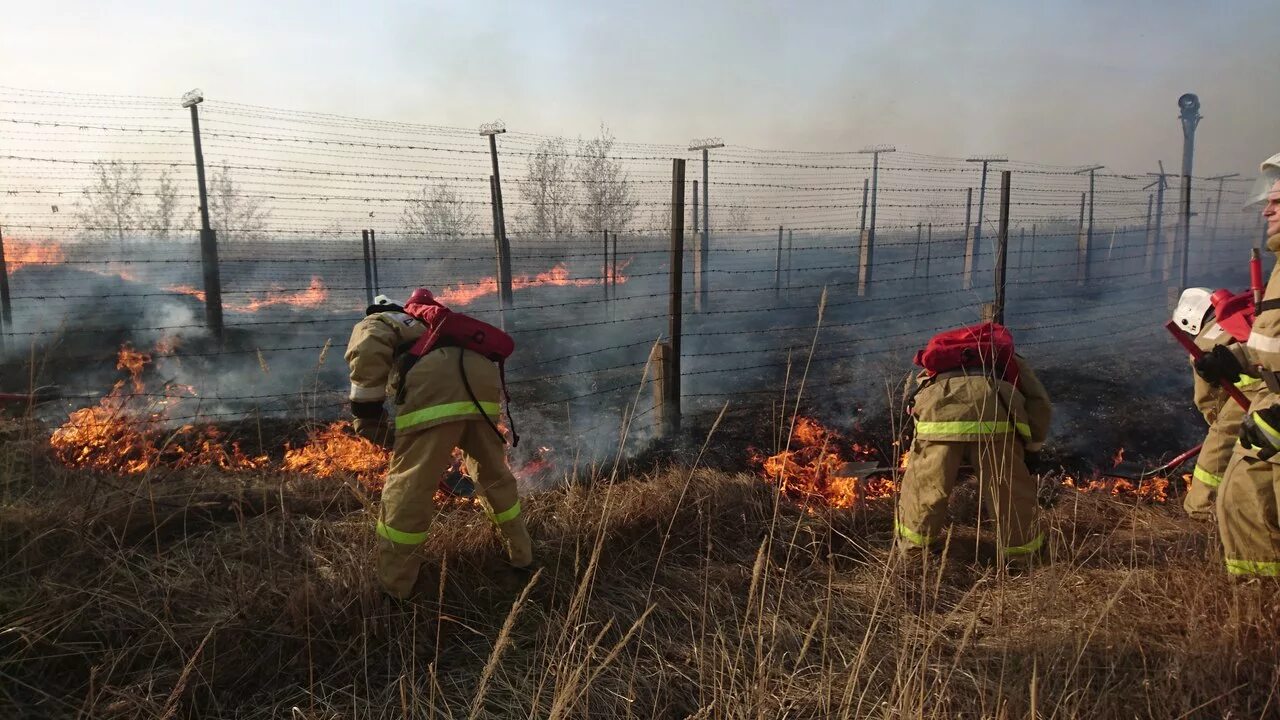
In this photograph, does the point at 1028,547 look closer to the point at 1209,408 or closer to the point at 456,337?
the point at 1209,408

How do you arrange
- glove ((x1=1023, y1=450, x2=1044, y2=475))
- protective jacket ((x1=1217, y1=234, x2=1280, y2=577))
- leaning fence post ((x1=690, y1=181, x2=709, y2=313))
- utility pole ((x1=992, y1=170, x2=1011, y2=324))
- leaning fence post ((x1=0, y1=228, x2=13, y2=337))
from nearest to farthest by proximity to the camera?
protective jacket ((x1=1217, y1=234, x2=1280, y2=577))
glove ((x1=1023, y1=450, x2=1044, y2=475))
utility pole ((x1=992, y1=170, x2=1011, y2=324))
leaning fence post ((x1=0, y1=228, x2=13, y2=337))
leaning fence post ((x1=690, y1=181, x2=709, y2=313))

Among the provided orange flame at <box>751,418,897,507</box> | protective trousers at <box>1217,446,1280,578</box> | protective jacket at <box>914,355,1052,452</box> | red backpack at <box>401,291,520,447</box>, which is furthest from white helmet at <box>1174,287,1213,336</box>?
red backpack at <box>401,291,520,447</box>

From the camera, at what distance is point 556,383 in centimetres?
754

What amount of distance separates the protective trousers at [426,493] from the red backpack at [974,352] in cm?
212

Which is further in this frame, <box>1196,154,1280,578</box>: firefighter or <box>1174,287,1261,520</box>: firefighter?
<box>1174,287,1261,520</box>: firefighter

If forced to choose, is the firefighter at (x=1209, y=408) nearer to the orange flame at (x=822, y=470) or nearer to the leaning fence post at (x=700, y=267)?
the orange flame at (x=822, y=470)

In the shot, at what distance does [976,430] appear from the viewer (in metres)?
3.21

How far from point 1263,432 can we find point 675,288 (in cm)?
350

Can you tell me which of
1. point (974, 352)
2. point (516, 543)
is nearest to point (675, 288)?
point (974, 352)

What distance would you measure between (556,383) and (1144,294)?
16188mm

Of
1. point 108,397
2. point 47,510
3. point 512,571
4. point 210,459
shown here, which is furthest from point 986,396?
point 108,397

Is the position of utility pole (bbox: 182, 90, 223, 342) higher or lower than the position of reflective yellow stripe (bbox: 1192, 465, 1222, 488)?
higher

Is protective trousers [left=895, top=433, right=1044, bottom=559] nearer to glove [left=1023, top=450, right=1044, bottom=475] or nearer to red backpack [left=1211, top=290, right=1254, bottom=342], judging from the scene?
glove [left=1023, top=450, right=1044, bottom=475]

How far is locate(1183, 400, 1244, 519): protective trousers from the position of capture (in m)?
3.98
